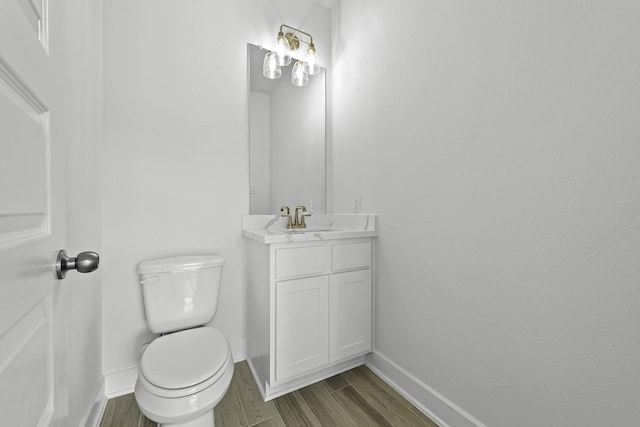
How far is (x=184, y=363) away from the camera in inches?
44.5

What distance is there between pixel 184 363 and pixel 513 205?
1471 mm

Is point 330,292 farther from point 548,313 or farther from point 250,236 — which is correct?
point 548,313

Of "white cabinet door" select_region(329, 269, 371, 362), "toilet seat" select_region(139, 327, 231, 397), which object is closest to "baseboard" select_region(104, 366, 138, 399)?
"toilet seat" select_region(139, 327, 231, 397)

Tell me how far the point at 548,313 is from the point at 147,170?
2.03m

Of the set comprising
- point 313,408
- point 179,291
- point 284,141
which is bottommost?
point 313,408

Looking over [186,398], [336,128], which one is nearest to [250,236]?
[186,398]

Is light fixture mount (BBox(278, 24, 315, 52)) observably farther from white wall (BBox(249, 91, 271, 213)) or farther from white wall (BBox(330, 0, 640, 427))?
white wall (BBox(330, 0, 640, 427))

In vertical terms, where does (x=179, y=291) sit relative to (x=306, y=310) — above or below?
above

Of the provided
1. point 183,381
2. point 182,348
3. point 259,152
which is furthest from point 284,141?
point 183,381

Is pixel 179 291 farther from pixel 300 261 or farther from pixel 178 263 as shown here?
pixel 300 261

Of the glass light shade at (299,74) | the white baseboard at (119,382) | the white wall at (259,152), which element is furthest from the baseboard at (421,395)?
the glass light shade at (299,74)

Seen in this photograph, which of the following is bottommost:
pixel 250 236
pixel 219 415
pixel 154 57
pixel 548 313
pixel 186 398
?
pixel 219 415

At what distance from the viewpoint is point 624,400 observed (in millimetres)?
830

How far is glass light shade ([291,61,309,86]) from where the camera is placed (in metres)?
2.00
